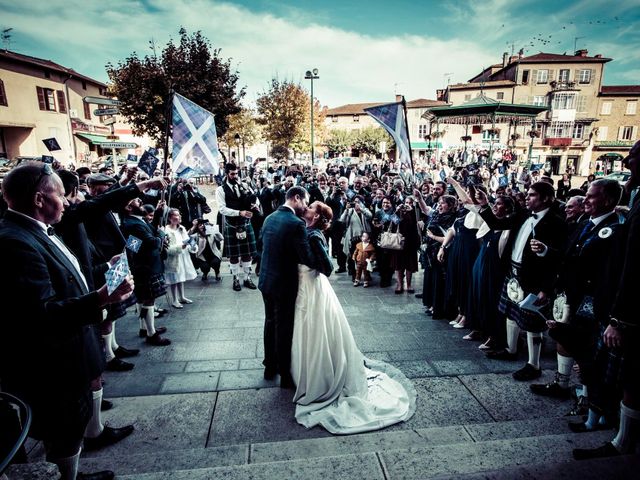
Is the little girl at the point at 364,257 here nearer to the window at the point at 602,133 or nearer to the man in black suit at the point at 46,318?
the man in black suit at the point at 46,318

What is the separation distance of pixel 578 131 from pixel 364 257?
49.0m

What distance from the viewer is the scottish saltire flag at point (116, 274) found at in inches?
69.9

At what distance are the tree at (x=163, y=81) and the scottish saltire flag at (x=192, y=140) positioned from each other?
13.8 meters

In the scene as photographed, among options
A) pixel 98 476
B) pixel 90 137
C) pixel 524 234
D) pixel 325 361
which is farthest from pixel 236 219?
pixel 90 137

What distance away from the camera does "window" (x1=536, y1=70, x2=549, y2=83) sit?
42.2m

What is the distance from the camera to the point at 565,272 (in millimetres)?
3199

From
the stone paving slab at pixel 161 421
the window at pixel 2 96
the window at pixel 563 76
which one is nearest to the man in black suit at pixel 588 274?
the stone paving slab at pixel 161 421

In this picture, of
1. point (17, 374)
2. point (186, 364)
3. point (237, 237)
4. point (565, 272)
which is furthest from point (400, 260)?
point (17, 374)

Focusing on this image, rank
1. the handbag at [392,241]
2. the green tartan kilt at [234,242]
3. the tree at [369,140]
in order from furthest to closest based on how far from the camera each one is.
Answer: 1. the tree at [369,140]
2. the green tartan kilt at [234,242]
3. the handbag at [392,241]

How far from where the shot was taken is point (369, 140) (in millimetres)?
50688

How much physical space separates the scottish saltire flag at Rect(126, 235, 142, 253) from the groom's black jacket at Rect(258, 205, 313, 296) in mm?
1985

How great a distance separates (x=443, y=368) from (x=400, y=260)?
302 cm

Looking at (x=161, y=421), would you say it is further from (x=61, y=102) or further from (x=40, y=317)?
(x=61, y=102)

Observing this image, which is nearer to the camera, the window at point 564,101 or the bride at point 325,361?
the bride at point 325,361
